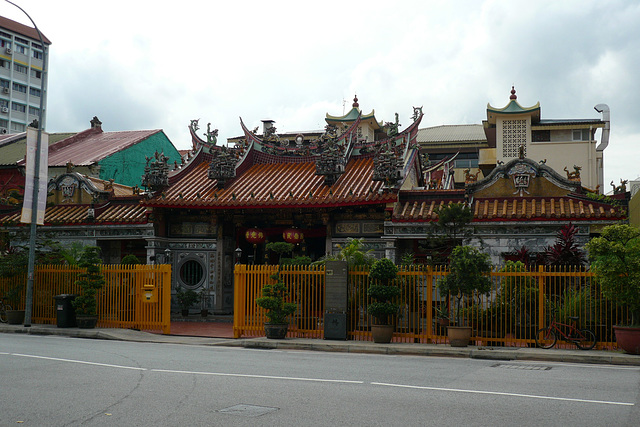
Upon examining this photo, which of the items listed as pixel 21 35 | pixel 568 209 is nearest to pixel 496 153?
pixel 568 209

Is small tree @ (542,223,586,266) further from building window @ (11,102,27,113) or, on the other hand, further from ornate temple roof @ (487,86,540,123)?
building window @ (11,102,27,113)

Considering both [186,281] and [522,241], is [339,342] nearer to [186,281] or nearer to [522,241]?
[522,241]

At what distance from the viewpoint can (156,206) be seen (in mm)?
25203

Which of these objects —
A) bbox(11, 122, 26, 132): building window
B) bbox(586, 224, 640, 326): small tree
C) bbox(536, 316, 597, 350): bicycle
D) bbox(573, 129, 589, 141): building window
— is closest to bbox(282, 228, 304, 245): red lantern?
bbox(536, 316, 597, 350): bicycle

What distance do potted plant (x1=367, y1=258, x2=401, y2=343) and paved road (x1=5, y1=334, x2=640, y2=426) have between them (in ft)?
9.46

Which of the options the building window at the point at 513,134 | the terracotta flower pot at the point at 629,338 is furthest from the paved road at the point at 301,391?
the building window at the point at 513,134

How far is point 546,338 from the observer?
52.0 ft

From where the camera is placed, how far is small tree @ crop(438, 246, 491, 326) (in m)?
16.1

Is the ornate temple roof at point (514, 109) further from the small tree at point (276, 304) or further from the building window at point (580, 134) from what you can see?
the small tree at point (276, 304)

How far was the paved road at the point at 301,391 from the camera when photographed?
7.66 meters

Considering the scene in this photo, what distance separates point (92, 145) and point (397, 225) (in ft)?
82.2

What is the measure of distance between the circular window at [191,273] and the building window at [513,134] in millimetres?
21244

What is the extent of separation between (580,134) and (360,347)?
28790 mm

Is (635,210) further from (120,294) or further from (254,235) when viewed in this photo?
(120,294)
